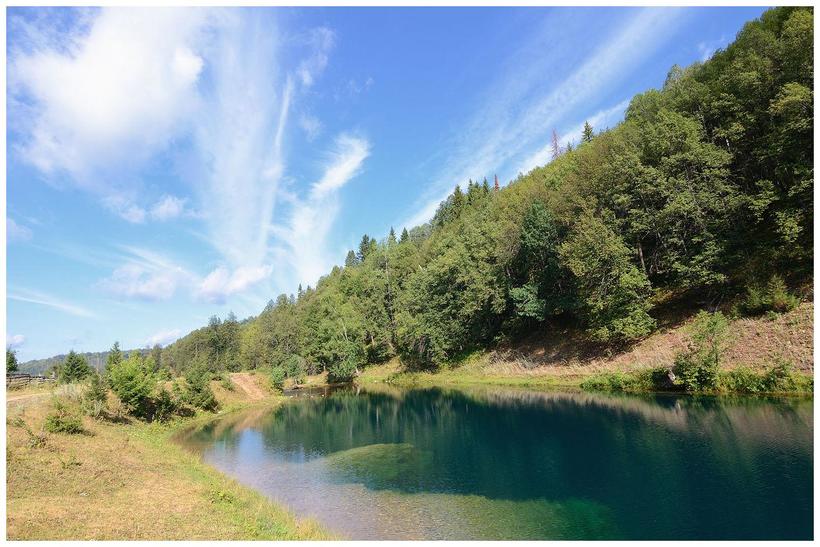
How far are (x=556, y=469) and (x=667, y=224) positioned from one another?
34.3 m

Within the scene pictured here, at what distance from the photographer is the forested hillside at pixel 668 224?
38.9 meters

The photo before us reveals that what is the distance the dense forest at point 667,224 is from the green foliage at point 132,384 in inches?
453

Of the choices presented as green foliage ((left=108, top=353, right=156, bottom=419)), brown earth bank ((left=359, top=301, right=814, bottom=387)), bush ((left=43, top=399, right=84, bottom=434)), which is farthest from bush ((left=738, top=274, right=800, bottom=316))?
green foliage ((left=108, top=353, right=156, bottom=419))

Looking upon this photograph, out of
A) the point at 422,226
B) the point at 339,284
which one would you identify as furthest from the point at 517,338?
the point at 422,226

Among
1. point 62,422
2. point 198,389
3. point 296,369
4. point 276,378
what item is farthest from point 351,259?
point 62,422

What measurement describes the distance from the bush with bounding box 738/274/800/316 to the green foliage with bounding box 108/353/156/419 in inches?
2207

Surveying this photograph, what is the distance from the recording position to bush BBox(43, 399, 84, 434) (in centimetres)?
2864

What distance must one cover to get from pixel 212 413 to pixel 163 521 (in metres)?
44.4

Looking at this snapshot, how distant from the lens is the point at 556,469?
2195cm

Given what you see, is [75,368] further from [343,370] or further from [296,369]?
[343,370]

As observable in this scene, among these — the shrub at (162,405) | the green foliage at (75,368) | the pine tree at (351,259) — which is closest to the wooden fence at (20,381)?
the green foliage at (75,368)

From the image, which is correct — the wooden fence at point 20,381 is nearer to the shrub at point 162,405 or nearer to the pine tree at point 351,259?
the shrub at point 162,405

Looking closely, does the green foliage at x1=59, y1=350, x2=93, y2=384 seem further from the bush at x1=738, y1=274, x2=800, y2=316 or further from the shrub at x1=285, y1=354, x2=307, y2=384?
the bush at x1=738, y1=274, x2=800, y2=316

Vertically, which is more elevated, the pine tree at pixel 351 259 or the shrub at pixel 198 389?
the pine tree at pixel 351 259
